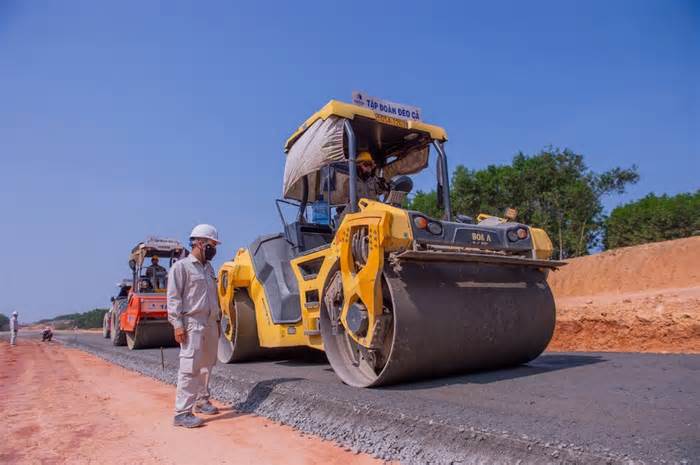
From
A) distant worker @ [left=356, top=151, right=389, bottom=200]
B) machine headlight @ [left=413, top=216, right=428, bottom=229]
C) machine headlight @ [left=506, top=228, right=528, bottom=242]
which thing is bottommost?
machine headlight @ [left=506, top=228, right=528, bottom=242]

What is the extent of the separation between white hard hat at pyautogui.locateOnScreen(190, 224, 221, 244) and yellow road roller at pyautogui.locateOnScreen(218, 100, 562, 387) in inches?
37.0

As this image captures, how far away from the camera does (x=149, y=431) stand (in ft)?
12.2

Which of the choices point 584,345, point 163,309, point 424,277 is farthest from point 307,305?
point 163,309

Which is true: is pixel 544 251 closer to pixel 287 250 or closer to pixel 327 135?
pixel 327 135

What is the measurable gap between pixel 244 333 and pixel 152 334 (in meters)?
6.68

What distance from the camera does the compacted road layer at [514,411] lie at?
2133 mm

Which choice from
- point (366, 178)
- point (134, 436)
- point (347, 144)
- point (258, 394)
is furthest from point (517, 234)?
point (134, 436)

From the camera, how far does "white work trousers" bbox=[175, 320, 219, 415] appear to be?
12.8ft

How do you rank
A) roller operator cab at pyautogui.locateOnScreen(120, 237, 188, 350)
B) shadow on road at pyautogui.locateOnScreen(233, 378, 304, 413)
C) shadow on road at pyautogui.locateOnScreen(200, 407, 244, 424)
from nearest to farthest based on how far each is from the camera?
shadow on road at pyautogui.locateOnScreen(200, 407, 244, 424), shadow on road at pyautogui.locateOnScreen(233, 378, 304, 413), roller operator cab at pyautogui.locateOnScreen(120, 237, 188, 350)

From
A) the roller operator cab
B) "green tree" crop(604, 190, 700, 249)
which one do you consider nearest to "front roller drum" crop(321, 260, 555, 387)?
the roller operator cab

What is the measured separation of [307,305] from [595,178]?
30.4 m

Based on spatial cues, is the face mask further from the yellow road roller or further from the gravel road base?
the gravel road base

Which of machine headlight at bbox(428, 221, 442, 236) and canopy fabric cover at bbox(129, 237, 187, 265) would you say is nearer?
machine headlight at bbox(428, 221, 442, 236)

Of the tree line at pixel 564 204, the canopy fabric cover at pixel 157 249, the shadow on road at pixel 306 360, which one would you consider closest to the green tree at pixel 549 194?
the tree line at pixel 564 204
